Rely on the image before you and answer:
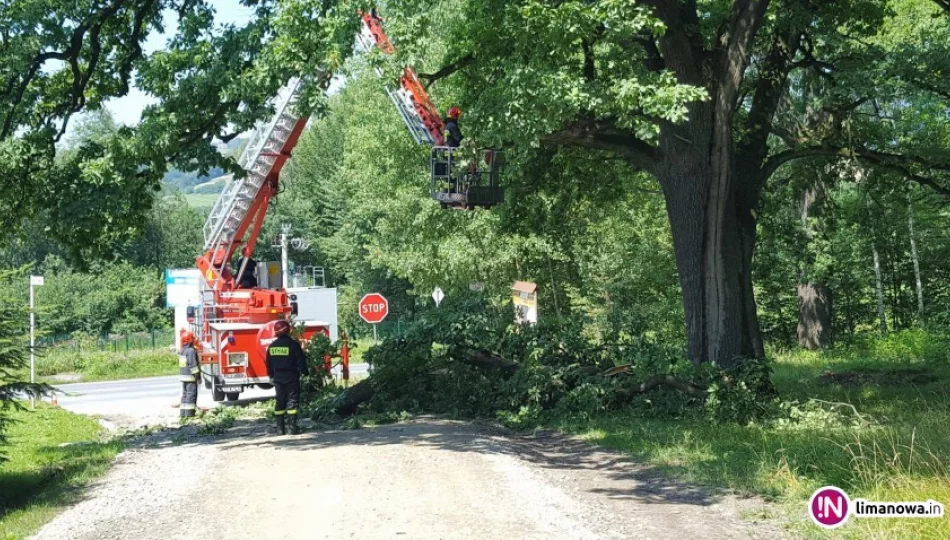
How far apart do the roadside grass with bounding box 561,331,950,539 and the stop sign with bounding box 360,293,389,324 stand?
1199 cm

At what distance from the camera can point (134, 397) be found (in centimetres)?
2750

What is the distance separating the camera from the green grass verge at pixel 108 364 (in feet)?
125

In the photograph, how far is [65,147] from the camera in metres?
79.4

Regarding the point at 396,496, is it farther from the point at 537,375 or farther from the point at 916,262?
the point at 916,262

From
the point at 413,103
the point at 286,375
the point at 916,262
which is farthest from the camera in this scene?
the point at 916,262

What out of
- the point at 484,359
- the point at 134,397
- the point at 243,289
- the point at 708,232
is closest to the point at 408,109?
the point at 484,359

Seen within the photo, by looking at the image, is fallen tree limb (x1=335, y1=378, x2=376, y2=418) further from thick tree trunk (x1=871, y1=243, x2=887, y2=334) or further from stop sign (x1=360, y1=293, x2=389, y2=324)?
thick tree trunk (x1=871, y1=243, x2=887, y2=334)

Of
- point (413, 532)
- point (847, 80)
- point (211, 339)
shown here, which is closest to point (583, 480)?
point (413, 532)

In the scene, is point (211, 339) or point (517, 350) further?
point (211, 339)

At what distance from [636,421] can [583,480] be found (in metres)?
3.76

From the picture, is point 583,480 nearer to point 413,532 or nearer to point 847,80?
point 413,532

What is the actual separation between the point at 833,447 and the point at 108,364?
109ft

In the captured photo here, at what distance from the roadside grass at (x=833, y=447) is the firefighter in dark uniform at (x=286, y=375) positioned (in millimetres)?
3958

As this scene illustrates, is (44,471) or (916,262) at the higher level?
(916,262)
